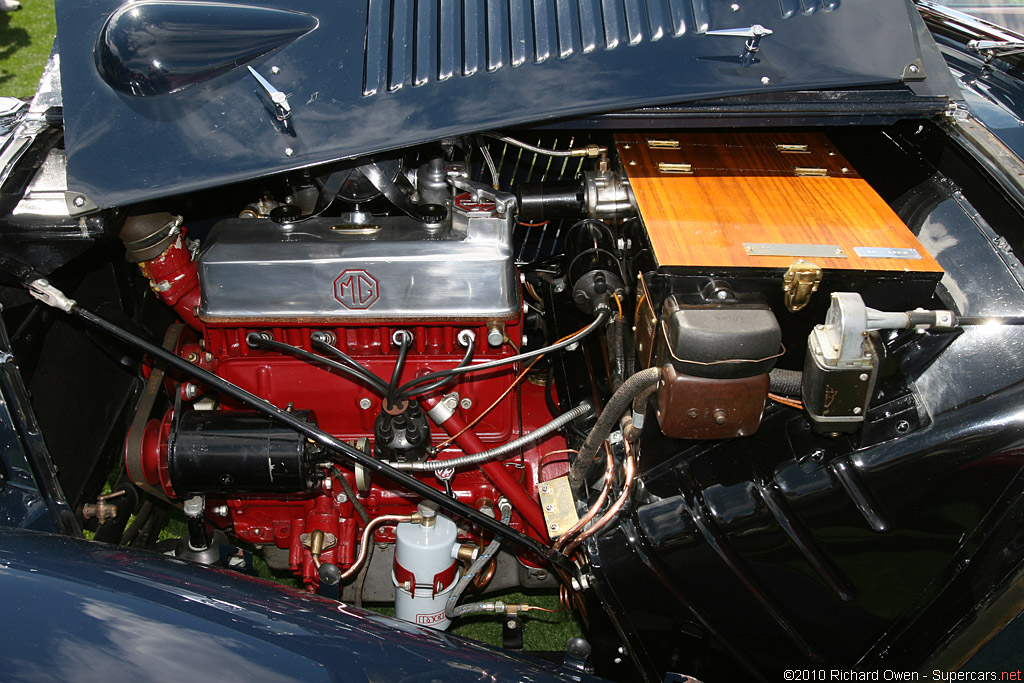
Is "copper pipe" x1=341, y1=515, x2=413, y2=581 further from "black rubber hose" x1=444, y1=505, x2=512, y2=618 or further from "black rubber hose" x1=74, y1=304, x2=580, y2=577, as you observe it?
"black rubber hose" x1=74, y1=304, x2=580, y2=577

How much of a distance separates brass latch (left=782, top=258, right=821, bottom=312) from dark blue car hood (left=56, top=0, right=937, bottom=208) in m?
0.37

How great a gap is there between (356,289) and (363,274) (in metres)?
0.04

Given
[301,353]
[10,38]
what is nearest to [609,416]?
[301,353]

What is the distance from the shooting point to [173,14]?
146 centimetres

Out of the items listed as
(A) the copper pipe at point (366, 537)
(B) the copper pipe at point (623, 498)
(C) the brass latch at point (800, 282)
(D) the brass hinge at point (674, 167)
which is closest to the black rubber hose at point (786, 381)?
(C) the brass latch at point (800, 282)

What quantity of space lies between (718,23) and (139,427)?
5.20ft

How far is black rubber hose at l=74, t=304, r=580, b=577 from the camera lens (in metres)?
1.56

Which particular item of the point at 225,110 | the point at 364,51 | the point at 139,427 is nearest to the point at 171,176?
the point at 225,110

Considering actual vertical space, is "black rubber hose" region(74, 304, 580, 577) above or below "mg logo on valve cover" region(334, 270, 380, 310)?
below

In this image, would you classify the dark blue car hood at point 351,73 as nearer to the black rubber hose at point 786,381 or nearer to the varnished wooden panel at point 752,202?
the varnished wooden panel at point 752,202

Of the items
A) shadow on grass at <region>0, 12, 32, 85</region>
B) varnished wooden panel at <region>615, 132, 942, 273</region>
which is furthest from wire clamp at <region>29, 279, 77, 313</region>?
shadow on grass at <region>0, 12, 32, 85</region>

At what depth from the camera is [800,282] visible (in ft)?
4.46

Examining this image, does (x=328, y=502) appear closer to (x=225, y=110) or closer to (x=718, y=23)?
(x=225, y=110)

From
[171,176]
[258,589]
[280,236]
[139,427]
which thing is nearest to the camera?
[258,589]
